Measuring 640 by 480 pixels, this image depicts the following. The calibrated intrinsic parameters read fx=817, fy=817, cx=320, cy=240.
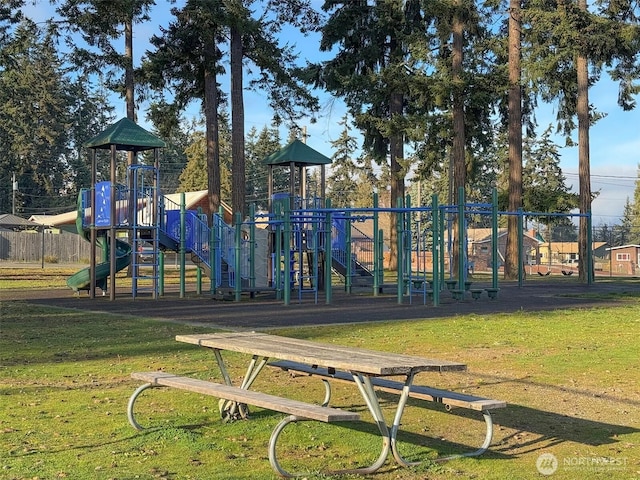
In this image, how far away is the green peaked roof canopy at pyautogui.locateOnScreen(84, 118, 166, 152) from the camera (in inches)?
885

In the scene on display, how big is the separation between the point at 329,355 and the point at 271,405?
0.64 meters

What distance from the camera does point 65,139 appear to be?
83.1m

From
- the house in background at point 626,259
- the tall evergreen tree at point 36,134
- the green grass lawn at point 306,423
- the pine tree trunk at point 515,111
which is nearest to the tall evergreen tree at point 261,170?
the tall evergreen tree at point 36,134

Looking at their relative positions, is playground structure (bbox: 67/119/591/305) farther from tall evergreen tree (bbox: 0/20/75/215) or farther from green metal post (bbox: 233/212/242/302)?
tall evergreen tree (bbox: 0/20/75/215)

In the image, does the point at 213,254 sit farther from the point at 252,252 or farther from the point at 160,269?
the point at 160,269

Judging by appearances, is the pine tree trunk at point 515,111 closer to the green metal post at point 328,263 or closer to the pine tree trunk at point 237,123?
the pine tree trunk at point 237,123

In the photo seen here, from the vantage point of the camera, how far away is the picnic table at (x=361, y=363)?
5.53m

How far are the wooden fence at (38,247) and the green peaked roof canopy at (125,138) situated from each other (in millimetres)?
37039

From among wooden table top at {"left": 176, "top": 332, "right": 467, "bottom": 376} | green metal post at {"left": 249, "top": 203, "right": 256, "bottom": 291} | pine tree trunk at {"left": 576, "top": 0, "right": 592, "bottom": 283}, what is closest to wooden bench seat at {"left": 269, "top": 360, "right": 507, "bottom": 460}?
wooden table top at {"left": 176, "top": 332, "right": 467, "bottom": 376}

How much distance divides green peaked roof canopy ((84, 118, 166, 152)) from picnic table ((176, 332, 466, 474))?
16.3 metres

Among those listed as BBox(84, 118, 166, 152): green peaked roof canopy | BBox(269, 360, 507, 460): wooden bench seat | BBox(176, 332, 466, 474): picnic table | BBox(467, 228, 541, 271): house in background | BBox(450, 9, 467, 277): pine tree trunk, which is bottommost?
BBox(269, 360, 507, 460): wooden bench seat

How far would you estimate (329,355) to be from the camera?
20.0 feet

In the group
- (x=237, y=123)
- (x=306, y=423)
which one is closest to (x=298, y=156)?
(x=237, y=123)

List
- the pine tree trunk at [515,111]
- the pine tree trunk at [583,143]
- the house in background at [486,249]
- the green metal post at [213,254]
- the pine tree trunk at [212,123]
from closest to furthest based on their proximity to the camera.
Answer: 1. the green metal post at [213,254]
2. the pine tree trunk at [212,123]
3. the pine tree trunk at [515,111]
4. the pine tree trunk at [583,143]
5. the house in background at [486,249]
